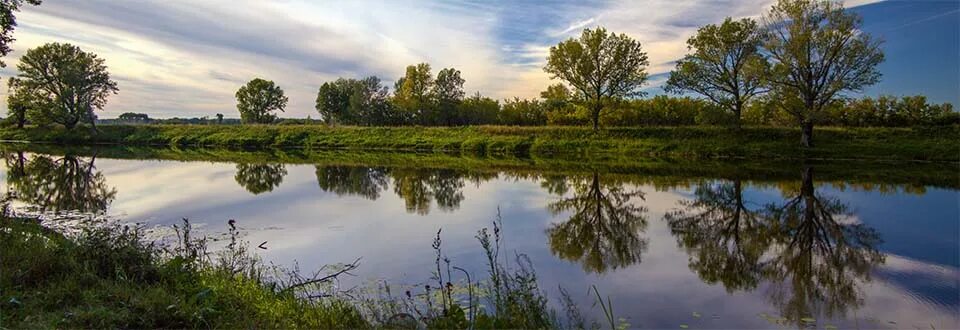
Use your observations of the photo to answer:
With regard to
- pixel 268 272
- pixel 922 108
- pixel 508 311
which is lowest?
pixel 268 272

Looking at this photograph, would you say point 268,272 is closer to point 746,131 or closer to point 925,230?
point 925,230

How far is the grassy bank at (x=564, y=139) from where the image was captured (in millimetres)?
31719

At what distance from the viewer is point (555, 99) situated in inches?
1825

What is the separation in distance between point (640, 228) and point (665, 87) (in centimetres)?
2739

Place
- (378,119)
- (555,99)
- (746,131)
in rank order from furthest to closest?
1. (378,119)
2. (555,99)
3. (746,131)

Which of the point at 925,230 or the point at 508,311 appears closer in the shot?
the point at 508,311

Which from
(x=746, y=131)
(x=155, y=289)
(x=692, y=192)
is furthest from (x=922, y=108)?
(x=155, y=289)

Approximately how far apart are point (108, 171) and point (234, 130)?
111ft

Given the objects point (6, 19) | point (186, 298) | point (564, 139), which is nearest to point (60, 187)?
point (6, 19)

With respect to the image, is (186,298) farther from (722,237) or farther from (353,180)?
(353,180)

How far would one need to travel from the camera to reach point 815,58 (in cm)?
3069

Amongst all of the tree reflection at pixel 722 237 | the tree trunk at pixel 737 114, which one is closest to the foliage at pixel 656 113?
the tree trunk at pixel 737 114

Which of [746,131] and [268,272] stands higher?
[746,131]

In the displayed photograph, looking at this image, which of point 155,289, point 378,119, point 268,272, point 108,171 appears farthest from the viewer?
point 378,119
